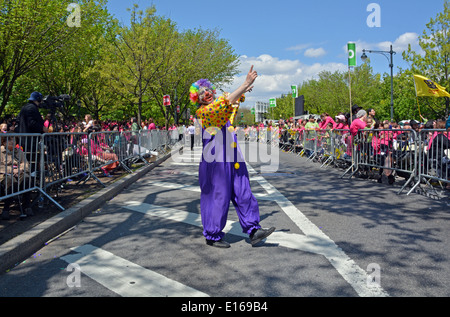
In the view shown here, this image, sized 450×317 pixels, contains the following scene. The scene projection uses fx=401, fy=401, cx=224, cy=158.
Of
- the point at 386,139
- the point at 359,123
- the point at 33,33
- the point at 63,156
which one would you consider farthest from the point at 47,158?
the point at 33,33

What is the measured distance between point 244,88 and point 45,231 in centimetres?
291

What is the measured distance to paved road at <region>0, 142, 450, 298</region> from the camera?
3.23m

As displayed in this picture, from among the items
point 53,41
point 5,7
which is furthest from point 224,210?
point 53,41

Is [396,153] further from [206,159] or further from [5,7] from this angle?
[5,7]

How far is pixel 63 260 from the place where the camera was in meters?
4.07

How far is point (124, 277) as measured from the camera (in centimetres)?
350

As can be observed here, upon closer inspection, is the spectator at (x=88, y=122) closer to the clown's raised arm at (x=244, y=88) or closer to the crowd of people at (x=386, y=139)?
the crowd of people at (x=386, y=139)

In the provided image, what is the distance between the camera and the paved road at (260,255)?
3.23 meters

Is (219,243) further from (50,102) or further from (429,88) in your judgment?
(429,88)

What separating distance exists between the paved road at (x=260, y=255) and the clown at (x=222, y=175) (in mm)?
229

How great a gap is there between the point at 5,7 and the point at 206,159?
16.6 m

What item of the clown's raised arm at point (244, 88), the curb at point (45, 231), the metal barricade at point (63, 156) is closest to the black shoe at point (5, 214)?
the curb at point (45, 231)
